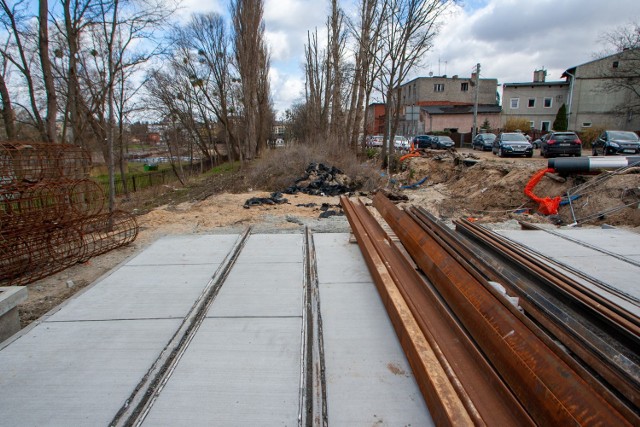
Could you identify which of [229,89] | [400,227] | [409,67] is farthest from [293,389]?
Result: [229,89]

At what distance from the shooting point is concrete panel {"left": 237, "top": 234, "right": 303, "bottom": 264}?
471 cm

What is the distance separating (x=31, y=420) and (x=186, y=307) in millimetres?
1411

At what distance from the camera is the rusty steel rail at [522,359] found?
56.8 inches

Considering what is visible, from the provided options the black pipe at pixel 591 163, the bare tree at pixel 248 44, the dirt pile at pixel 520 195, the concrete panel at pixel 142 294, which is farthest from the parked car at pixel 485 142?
the concrete panel at pixel 142 294

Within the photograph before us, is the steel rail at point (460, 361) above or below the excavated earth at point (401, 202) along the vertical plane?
above

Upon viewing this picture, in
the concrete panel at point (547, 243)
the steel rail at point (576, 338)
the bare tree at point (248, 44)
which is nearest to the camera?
the steel rail at point (576, 338)

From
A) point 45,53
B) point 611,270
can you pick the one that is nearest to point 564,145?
point 611,270

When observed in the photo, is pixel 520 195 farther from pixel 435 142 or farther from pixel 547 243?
pixel 435 142

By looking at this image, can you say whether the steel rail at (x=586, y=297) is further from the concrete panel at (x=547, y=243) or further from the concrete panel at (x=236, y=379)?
the concrete panel at (x=236, y=379)

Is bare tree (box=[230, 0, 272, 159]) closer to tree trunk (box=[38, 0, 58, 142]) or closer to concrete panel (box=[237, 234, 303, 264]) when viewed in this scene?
tree trunk (box=[38, 0, 58, 142])

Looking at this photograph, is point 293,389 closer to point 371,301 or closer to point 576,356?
point 371,301

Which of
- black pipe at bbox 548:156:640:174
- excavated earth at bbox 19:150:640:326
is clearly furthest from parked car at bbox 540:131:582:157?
black pipe at bbox 548:156:640:174

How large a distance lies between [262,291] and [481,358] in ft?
7.33

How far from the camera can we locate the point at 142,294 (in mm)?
3729
